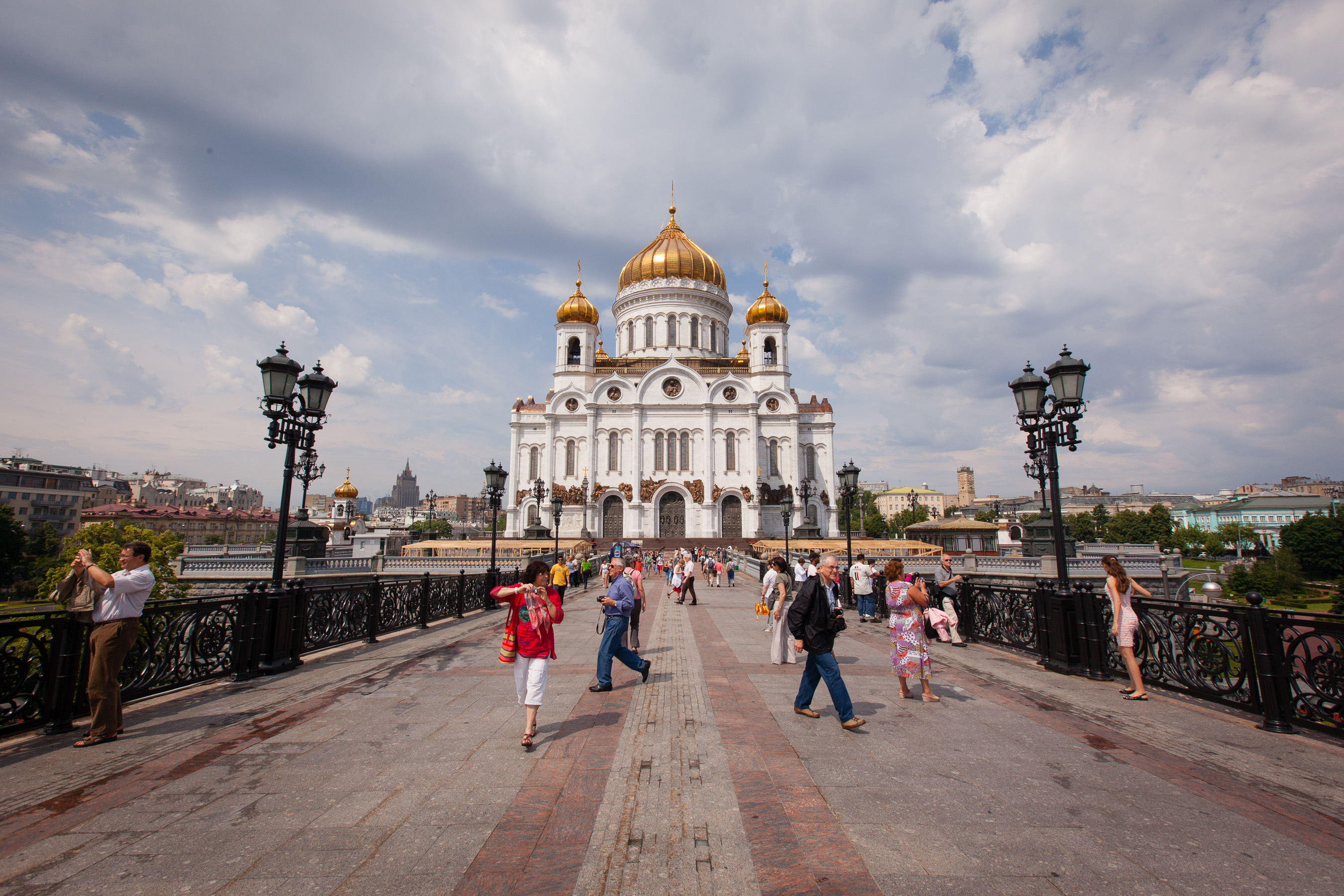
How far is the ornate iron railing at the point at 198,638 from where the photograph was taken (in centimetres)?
523

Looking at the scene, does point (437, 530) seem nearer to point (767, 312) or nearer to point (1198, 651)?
point (767, 312)

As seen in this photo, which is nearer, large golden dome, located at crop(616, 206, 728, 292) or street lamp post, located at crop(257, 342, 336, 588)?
street lamp post, located at crop(257, 342, 336, 588)

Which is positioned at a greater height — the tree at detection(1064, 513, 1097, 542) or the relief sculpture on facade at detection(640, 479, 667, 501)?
the relief sculpture on facade at detection(640, 479, 667, 501)

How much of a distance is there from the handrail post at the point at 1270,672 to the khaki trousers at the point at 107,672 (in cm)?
986

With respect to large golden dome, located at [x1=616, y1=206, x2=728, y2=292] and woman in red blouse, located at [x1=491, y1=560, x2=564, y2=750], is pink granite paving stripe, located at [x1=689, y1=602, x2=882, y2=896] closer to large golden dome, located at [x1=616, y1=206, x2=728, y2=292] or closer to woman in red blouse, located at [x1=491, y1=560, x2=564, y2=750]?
woman in red blouse, located at [x1=491, y1=560, x2=564, y2=750]

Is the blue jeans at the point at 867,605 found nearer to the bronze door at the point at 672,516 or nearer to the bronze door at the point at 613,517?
the bronze door at the point at 672,516

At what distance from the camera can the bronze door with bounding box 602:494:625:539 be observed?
43.6 metres

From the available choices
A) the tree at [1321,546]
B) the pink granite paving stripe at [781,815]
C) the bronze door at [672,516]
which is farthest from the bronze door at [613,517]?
the tree at [1321,546]

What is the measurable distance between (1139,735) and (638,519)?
38.0 meters

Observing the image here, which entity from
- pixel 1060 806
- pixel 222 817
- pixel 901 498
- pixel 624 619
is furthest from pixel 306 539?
pixel 901 498

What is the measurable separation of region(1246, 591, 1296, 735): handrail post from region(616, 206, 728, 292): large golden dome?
48.2m

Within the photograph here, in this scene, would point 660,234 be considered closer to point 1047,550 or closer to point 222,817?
point 1047,550

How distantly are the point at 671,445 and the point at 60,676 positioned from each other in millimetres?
40011

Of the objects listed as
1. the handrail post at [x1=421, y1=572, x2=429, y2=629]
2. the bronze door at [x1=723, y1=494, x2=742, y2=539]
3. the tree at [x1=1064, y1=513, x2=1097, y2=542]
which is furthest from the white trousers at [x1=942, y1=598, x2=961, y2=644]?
the tree at [x1=1064, y1=513, x2=1097, y2=542]
